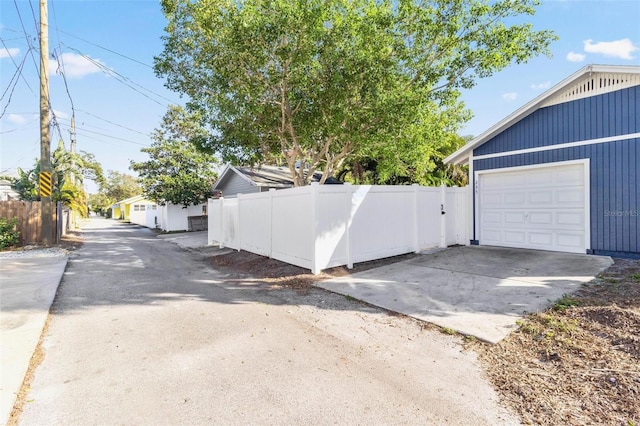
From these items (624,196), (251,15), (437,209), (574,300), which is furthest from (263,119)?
(624,196)

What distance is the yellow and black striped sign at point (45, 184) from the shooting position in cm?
1266

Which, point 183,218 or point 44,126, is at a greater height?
point 44,126

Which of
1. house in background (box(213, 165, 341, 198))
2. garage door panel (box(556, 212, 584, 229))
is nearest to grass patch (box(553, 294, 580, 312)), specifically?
garage door panel (box(556, 212, 584, 229))

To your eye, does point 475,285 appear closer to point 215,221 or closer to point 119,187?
point 215,221

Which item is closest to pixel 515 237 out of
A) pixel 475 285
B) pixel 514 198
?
pixel 514 198

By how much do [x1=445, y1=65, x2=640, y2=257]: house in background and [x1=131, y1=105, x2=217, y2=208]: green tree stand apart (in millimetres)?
17458

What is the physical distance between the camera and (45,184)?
500 inches

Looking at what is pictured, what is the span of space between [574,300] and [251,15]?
818 centimetres

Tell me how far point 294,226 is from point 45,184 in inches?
438

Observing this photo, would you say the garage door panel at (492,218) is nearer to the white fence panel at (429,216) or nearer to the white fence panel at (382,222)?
the white fence panel at (429,216)

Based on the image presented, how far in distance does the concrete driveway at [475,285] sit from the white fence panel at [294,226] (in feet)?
3.59

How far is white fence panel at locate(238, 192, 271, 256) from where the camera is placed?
8992mm

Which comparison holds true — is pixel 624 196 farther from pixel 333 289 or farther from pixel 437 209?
pixel 333 289

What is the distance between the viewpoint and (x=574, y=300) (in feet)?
15.8
